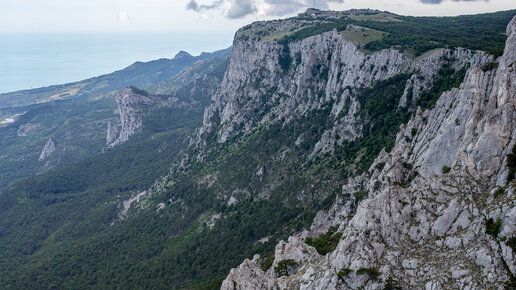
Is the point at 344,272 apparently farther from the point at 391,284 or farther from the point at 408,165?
the point at 408,165

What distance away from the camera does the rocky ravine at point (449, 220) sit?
36156 mm

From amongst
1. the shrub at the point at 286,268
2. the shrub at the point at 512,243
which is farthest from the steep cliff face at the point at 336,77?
the shrub at the point at 512,243

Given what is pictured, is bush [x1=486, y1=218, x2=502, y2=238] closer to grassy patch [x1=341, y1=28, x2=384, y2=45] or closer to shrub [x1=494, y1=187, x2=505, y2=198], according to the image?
shrub [x1=494, y1=187, x2=505, y2=198]

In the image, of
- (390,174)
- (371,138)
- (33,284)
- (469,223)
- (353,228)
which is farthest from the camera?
(33,284)

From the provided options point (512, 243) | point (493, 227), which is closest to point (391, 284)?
point (493, 227)

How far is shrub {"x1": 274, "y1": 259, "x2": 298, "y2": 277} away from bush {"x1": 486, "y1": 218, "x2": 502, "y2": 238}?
3078 centimetres

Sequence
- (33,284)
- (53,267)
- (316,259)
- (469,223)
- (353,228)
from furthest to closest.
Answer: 1. (53,267)
2. (33,284)
3. (316,259)
4. (353,228)
5. (469,223)

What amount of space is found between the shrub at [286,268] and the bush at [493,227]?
101ft

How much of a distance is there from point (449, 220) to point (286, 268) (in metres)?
28.8

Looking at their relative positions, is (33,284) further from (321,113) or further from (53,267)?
(321,113)

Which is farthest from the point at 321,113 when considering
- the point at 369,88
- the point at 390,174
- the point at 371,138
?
the point at 390,174

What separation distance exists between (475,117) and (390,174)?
1716cm

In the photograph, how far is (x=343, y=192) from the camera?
86.4 meters

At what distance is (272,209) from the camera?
12400cm
